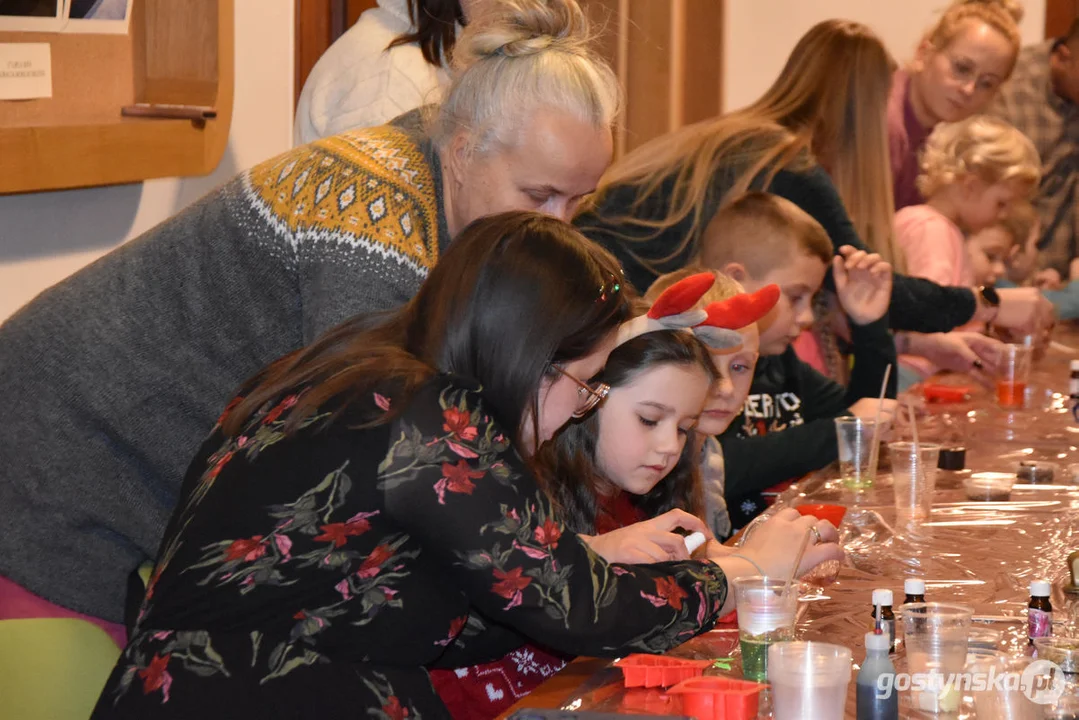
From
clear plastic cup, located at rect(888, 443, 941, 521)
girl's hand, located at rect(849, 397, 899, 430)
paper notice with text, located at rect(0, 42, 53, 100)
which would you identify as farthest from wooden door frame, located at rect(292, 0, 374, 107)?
clear plastic cup, located at rect(888, 443, 941, 521)

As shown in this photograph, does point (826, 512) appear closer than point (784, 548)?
No

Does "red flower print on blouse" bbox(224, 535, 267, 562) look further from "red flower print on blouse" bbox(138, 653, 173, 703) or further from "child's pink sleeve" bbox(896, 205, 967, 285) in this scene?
"child's pink sleeve" bbox(896, 205, 967, 285)

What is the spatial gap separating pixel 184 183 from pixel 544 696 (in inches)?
80.9

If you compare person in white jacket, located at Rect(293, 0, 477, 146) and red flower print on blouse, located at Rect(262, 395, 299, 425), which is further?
person in white jacket, located at Rect(293, 0, 477, 146)

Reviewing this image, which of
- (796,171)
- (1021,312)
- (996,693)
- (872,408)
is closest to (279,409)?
(996,693)

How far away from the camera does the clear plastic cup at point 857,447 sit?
264 centimetres

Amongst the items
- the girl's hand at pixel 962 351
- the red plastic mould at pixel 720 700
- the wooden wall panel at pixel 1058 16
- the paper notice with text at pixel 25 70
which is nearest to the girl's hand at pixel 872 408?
the girl's hand at pixel 962 351

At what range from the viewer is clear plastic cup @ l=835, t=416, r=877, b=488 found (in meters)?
2.64

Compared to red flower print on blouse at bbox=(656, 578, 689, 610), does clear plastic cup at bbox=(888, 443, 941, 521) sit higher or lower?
lower

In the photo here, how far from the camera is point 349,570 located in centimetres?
141

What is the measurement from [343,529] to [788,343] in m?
1.83

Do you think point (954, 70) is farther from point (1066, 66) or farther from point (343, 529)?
point (343, 529)

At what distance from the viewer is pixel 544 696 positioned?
1.43 meters

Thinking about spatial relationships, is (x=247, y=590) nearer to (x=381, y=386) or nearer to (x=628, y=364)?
(x=381, y=386)
